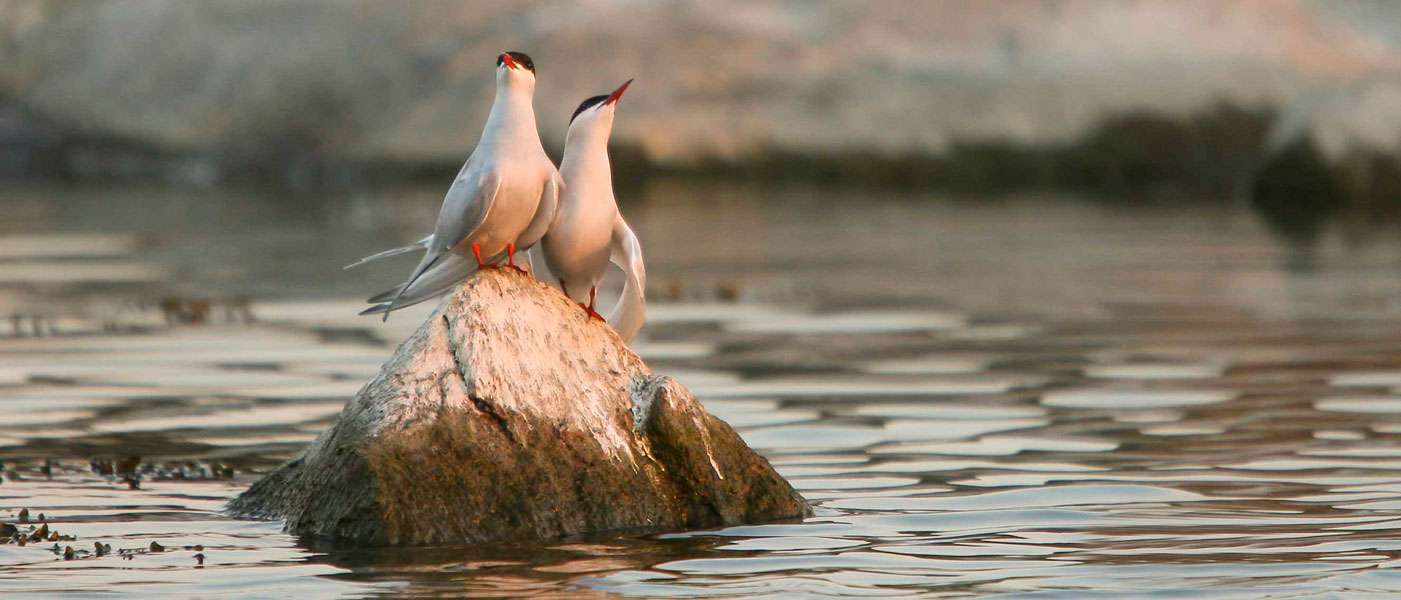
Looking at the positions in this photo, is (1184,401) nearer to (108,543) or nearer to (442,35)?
(108,543)

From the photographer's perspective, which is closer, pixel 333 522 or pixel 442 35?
pixel 333 522

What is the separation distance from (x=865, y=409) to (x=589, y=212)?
3.18 m

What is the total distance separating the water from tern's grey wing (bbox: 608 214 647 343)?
879 mm

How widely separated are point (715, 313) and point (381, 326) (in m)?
2.34

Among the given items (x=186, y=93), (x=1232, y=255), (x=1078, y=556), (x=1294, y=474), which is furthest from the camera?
(x=186, y=93)

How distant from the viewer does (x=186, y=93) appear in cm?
4031

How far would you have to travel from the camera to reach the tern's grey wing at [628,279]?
749 cm

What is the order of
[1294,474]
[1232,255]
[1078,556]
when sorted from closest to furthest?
1. [1078,556]
2. [1294,474]
3. [1232,255]

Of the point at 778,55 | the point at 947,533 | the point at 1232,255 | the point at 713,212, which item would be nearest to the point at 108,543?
the point at 947,533

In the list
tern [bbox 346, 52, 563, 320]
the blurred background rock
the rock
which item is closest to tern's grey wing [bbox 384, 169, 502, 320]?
tern [bbox 346, 52, 563, 320]

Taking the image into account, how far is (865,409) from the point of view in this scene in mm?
10195

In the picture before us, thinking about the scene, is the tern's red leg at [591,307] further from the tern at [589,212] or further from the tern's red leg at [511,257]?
the tern's red leg at [511,257]

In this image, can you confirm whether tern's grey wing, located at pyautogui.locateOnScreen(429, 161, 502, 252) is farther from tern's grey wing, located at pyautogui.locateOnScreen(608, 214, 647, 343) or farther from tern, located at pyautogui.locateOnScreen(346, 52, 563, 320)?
tern's grey wing, located at pyautogui.locateOnScreen(608, 214, 647, 343)

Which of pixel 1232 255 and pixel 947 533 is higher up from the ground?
pixel 1232 255
